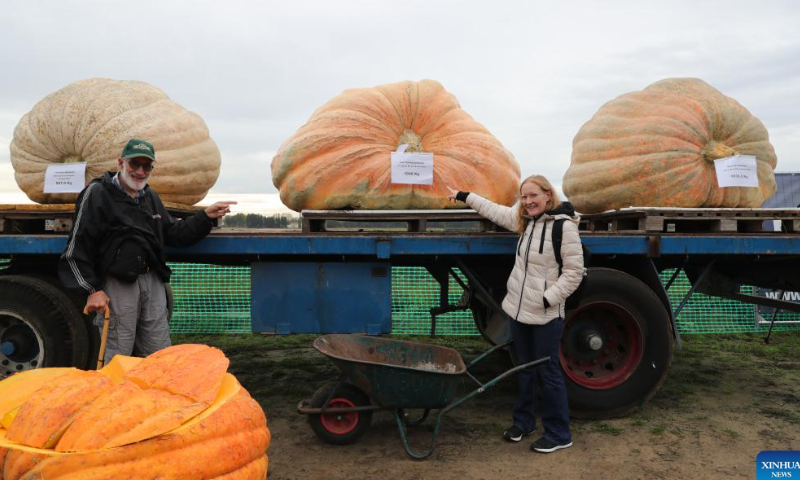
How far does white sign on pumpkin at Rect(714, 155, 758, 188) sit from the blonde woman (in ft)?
5.95

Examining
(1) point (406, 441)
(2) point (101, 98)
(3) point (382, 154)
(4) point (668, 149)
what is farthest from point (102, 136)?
(4) point (668, 149)

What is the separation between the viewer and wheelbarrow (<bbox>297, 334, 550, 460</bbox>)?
3.52 metres

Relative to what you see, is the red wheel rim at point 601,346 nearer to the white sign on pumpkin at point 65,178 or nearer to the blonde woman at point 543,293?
the blonde woman at point 543,293

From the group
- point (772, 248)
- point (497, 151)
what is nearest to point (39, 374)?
point (497, 151)

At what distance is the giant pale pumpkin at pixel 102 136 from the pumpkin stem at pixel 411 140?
1678mm

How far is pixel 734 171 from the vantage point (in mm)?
4727

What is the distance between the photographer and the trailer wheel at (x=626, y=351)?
4.29m

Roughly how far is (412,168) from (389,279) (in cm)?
89

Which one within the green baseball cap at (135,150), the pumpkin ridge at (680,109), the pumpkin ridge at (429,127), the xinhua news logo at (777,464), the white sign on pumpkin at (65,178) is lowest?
the xinhua news logo at (777,464)

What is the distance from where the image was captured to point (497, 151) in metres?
4.79

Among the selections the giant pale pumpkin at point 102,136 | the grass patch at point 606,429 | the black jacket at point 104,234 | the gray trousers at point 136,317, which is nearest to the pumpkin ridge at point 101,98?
the giant pale pumpkin at point 102,136

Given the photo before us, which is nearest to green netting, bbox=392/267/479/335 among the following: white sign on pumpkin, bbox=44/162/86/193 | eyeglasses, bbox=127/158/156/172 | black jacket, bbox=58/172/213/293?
white sign on pumpkin, bbox=44/162/86/193

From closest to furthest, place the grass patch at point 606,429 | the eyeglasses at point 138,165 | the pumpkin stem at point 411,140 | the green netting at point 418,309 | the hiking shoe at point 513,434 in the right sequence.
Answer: the eyeglasses at point 138,165, the hiking shoe at point 513,434, the grass patch at point 606,429, the pumpkin stem at point 411,140, the green netting at point 418,309

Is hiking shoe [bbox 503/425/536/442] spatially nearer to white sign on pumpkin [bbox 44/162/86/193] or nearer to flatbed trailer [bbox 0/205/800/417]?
flatbed trailer [bbox 0/205/800/417]
